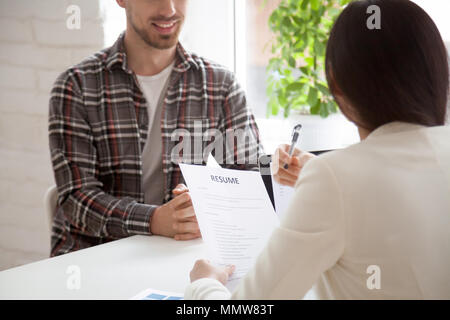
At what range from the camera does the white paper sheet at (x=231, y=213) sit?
0.94m

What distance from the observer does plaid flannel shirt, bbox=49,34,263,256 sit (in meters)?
1.44

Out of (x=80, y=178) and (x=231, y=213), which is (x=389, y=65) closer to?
(x=231, y=213)

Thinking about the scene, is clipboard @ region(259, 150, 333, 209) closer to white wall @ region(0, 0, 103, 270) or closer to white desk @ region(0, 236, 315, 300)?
white desk @ region(0, 236, 315, 300)

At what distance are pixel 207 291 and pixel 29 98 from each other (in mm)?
1619

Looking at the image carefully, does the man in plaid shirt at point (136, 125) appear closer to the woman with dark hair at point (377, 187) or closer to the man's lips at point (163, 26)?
the man's lips at point (163, 26)

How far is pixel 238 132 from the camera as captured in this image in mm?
1668

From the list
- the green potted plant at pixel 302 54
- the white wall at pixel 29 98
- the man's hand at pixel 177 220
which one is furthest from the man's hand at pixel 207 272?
the white wall at pixel 29 98

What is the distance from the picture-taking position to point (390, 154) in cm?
69

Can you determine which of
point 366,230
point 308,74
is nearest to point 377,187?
point 366,230

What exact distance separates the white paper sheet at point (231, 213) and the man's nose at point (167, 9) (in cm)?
82

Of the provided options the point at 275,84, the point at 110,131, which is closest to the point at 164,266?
the point at 110,131

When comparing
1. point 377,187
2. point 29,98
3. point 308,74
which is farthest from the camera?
point 29,98

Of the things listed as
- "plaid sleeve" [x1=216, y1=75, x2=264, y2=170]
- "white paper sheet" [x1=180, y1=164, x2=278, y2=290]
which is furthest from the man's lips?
"white paper sheet" [x1=180, y1=164, x2=278, y2=290]

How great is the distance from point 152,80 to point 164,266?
29.9 inches
